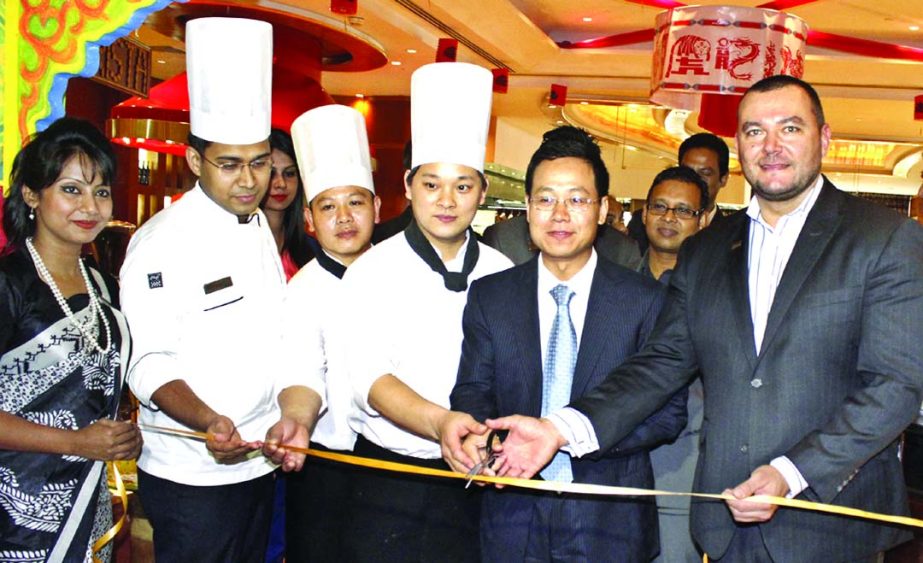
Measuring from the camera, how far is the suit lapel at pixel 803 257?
183 cm

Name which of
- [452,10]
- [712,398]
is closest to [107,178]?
[712,398]

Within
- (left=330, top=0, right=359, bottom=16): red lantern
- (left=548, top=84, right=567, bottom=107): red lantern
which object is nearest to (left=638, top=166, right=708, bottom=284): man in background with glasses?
(left=330, top=0, right=359, bottom=16): red lantern

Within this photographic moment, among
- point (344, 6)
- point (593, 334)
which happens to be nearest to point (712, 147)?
point (593, 334)

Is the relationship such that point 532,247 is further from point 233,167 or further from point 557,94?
point 557,94

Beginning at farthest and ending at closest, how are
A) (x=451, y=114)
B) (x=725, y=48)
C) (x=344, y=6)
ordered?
1. (x=344, y=6)
2. (x=725, y=48)
3. (x=451, y=114)

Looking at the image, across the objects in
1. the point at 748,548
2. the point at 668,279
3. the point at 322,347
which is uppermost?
the point at 668,279

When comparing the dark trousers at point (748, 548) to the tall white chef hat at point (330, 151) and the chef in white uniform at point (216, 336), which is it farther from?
the tall white chef hat at point (330, 151)

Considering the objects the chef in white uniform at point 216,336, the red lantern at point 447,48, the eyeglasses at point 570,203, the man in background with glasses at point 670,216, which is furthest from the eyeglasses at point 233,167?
the red lantern at point 447,48

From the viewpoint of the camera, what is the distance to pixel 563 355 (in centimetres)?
201

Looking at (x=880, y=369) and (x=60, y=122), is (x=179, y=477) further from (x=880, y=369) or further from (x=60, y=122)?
(x=880, y=369)

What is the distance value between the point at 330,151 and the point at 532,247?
102 cm

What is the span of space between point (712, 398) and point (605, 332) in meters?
0.26

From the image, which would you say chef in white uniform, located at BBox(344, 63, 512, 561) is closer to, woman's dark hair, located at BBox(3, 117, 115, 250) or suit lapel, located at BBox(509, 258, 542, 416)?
suit lapel, located at BBox(509, 258, 542, 416)

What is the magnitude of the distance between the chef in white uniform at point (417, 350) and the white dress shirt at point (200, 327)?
0.24 metres
